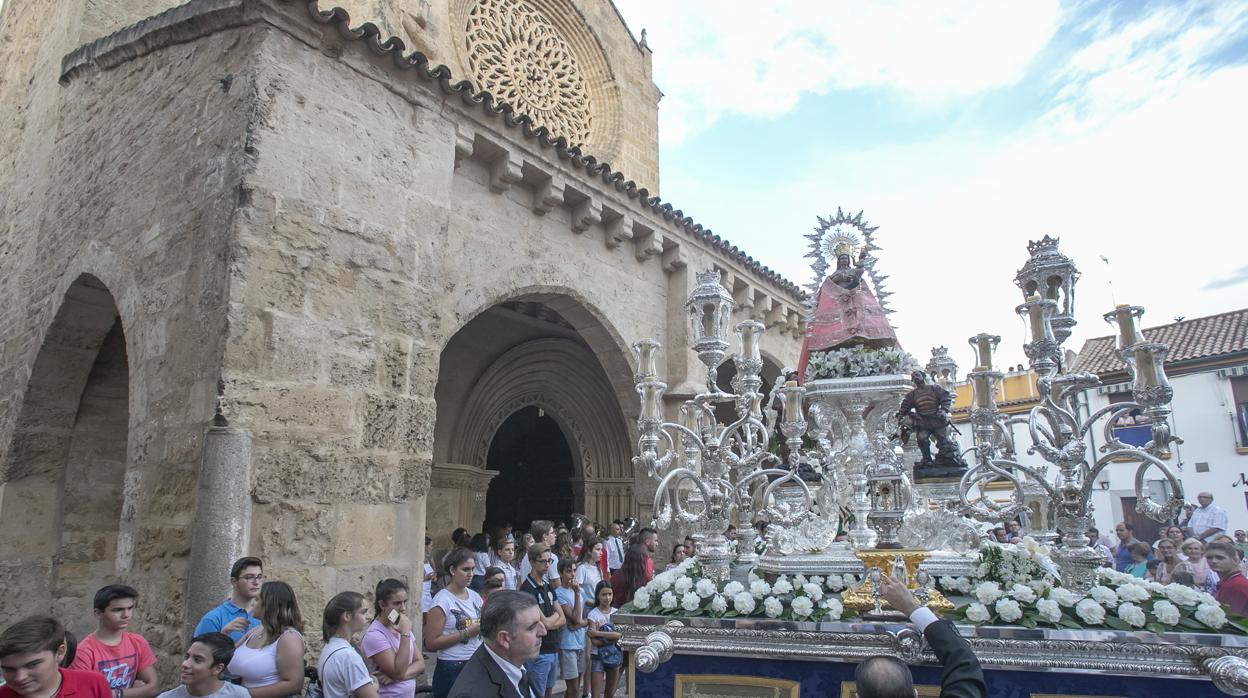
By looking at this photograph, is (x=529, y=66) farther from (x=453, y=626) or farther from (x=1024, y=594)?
(x=1024, y=594)

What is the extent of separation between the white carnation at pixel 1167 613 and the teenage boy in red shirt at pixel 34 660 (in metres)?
4.38

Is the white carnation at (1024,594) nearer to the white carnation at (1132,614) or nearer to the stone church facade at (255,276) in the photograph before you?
the white carnation at (1132,614)

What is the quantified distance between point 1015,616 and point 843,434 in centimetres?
151

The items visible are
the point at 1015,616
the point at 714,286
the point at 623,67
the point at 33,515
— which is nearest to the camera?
the point at 1015,616

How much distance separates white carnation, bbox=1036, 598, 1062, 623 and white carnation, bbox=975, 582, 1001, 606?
0.59ft

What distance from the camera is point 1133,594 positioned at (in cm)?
354

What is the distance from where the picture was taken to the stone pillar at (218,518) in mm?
4402

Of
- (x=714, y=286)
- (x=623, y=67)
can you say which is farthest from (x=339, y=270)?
(x=623, y=67)

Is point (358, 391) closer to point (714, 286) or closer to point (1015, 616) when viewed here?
point (714, 286)

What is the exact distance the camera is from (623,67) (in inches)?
495

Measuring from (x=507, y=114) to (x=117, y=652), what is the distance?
5.13 meters

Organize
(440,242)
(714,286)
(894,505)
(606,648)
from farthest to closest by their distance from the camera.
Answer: (440,242), (606,648), (714,286), (894,505)

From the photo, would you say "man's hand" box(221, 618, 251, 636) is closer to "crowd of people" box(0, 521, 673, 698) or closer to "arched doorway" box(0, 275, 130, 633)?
"crowd of people" box(0, 521, 673, 698)

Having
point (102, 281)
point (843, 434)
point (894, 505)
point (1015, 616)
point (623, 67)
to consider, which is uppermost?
point (623, 67)
